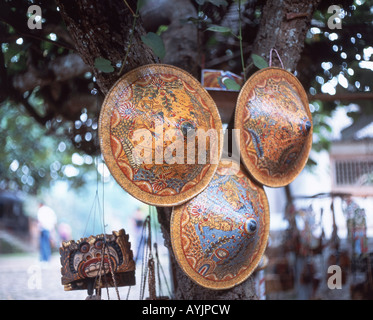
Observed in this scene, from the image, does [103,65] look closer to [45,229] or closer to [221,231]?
[221,231]

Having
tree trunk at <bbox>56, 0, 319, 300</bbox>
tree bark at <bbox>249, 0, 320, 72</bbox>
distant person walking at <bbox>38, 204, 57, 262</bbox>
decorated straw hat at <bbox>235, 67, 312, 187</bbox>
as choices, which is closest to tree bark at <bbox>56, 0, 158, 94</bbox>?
tree trunk at <bbox>56, 0, 319, 300</bbox>

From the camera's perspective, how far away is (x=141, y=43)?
1570 millimetres

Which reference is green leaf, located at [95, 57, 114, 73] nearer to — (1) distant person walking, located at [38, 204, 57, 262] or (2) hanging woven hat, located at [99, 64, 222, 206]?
(2) hanging woven hat, located at [99, 64, 222, 206]

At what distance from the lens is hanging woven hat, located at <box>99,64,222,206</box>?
4.66 ft

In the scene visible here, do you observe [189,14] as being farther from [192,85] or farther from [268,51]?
[192,85]

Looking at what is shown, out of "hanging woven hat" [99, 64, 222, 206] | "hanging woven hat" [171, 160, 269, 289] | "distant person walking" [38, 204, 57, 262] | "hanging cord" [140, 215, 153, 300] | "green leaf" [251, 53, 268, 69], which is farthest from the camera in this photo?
"distant person walking" [38, 204, 57, 262]

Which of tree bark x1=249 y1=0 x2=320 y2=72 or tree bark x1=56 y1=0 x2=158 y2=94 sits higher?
tree bark x1=249 y1=0 x2=320 y2=72

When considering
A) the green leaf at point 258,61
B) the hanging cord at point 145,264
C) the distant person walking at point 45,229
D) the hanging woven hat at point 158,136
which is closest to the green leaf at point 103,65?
the hanging woven hat at point 158,136

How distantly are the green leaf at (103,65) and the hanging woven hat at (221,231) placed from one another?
0.58 metres

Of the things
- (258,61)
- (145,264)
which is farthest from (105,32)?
(145,264)

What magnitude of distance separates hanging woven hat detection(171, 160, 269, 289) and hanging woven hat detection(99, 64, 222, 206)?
0.09 m

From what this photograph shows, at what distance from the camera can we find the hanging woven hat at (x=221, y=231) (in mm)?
1547

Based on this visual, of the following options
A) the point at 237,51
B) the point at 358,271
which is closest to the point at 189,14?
the point at 237,51
